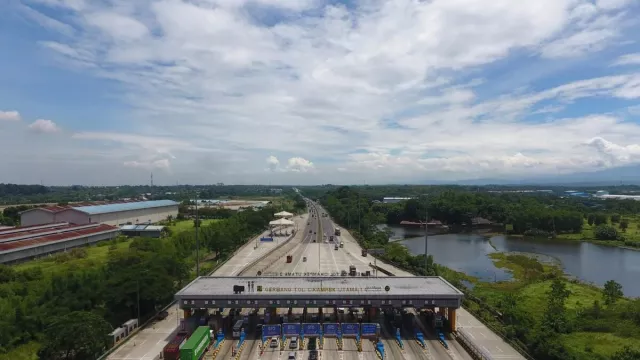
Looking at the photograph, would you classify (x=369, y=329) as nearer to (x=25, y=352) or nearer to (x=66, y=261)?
(x=25, y=352)

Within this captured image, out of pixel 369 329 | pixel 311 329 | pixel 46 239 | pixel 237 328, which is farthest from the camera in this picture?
pixel 46 239

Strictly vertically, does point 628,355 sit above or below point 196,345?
below

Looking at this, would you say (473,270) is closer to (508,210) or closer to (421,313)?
(421,313)

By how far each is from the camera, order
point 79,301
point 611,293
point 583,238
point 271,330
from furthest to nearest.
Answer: point 583,238, point 611,293, point 79,301, point 271,330

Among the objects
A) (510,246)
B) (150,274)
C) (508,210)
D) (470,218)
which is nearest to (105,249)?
(150,274)

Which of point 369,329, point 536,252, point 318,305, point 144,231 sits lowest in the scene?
point 536,252

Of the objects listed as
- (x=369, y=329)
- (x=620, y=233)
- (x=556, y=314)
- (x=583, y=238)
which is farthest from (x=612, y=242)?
(x=369, y=329)
